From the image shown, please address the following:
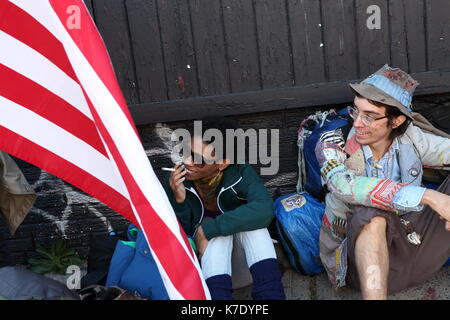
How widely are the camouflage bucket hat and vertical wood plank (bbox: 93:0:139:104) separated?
148 cm

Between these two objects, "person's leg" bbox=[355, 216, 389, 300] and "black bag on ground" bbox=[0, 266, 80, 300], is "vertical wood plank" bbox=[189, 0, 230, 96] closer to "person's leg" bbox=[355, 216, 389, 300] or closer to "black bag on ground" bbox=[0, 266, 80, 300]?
"person's leg" bbox=[355, 216, 389, 300]

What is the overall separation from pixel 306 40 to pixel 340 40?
208mm

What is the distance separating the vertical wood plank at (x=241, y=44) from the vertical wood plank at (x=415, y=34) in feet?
3.05

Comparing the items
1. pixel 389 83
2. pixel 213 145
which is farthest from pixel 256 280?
pixel 389 83

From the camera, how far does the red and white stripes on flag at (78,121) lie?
83.4 inches

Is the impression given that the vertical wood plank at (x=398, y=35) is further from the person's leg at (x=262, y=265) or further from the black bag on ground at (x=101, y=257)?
the black bag on ground at (x=101, y=257)

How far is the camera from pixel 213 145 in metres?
3.07

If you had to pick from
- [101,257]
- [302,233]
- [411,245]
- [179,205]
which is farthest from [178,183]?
[411,245]

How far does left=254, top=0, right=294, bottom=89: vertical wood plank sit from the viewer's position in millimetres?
3588

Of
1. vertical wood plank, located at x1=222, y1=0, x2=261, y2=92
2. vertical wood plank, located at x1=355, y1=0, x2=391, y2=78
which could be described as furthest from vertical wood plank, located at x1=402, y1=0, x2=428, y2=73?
vertical wood plank, located at x1=222, y1=0, x2=261, y2=92

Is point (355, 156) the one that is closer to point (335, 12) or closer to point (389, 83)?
point (389, 83)

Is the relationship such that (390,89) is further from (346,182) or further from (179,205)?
Answer: (179,205)

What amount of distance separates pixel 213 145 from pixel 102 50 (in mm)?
1036

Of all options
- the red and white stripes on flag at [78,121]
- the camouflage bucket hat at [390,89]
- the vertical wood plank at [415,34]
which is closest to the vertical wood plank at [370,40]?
the vertical wood plank at [415,34]
